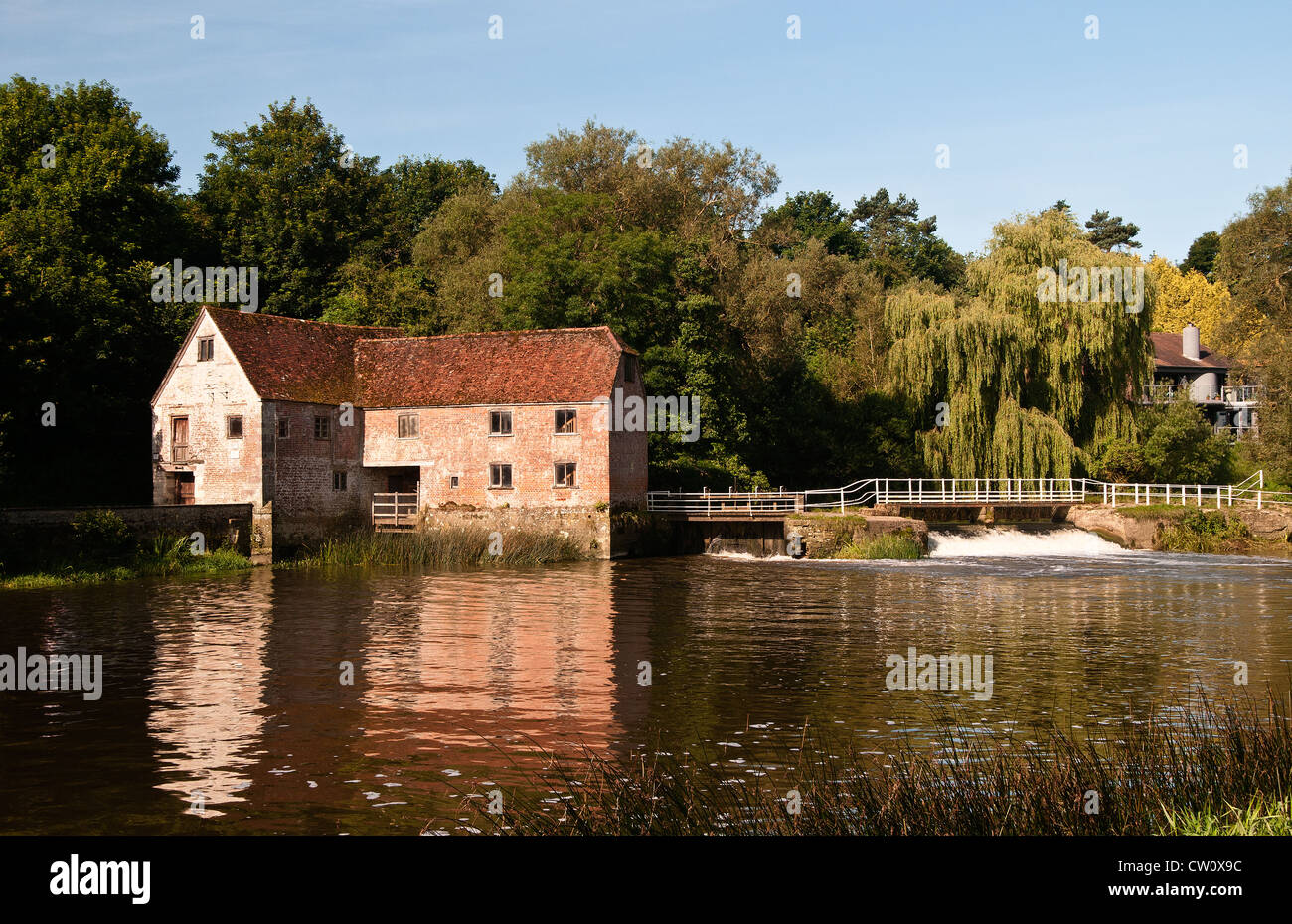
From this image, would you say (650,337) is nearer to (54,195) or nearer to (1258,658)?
(54,195)

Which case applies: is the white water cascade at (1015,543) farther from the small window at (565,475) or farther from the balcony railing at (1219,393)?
the balcony railing at (1219,393)

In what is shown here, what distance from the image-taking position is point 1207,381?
262 feet

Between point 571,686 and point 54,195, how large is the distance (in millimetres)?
44500

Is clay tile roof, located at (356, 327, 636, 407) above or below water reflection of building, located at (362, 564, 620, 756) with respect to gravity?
above

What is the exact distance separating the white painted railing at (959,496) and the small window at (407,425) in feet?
36.8

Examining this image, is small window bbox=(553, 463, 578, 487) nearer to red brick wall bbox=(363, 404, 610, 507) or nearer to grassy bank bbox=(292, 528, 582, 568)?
red brick wall bbox=(363, 404, 610, 507)

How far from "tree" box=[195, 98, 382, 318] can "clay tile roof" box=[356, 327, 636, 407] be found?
57.4ft

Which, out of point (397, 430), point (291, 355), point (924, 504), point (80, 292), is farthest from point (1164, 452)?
point (80, 292)

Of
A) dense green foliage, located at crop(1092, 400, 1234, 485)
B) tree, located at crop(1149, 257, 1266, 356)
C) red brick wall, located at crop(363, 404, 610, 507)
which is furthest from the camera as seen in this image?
tree, located at crop(1149, 257, 1266, 356)

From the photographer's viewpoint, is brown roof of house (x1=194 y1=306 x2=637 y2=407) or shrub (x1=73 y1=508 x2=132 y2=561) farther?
brown roof of house (x1=194 y1=306 x2=637 y2=407)

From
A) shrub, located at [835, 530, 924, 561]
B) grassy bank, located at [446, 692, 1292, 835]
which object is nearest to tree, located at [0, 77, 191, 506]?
shrub, located at [835, 530, 924, 561]

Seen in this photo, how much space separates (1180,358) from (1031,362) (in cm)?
3302

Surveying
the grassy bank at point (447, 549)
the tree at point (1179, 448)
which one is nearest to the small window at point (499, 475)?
the grassy bank at point (447, 549)

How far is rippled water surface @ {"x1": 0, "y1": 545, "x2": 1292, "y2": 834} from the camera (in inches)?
571
